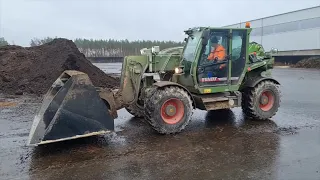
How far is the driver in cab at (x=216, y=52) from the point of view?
694 cm

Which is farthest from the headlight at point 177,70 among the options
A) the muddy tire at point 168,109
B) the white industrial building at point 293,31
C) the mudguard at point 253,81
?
the white industrial building at point 293,31

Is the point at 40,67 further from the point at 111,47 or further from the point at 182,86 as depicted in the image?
the point at 111,47

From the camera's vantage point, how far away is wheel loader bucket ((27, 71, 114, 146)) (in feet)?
16.9

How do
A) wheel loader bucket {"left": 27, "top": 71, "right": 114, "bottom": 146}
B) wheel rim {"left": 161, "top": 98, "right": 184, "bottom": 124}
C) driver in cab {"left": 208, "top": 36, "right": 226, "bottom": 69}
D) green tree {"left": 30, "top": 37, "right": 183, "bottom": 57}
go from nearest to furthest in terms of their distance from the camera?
wheel loader bucket {"left": 27, "top": 71, "right": 114, "bottom": 146} < wheel rim {"left": 161, "top": 98, "right": 184, "bottom": 124} < driver in cab {"left": 208, "top": 36, "right": 226, "bottom": 69} < green tree {"left": 30, "top": 37, "right": 183, "bottom": 57}

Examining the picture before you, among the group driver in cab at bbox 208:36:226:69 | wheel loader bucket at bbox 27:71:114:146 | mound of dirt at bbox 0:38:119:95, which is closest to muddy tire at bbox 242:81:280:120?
driver in cab at bbox 208:36:226:69

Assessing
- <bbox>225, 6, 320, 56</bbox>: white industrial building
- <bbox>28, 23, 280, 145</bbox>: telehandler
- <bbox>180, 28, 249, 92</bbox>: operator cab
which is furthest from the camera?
<bbox>225, 6, 320, 56</bbox>: white industrial building

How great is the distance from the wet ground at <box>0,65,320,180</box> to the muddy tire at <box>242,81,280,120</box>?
0.78ft

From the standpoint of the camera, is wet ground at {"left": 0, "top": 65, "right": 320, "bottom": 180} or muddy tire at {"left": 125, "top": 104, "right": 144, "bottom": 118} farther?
muddy tire at {"left": 125, "top": 104, "right": 144, "bottom": 118}

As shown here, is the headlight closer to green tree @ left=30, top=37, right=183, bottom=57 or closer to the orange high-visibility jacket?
the orange high-visibility jacket

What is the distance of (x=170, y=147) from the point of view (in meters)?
5.67

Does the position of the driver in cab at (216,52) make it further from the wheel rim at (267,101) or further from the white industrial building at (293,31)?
the white industrial building at (293,31)

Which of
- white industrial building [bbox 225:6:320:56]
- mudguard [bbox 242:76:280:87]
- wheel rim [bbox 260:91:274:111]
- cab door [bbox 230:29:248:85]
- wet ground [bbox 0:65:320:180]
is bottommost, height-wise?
A: wet ground [bbox 0:65:320:180]

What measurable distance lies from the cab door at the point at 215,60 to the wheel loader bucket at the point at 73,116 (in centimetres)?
246

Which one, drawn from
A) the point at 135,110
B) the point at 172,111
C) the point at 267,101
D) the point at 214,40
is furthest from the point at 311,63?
the point at 172,111
